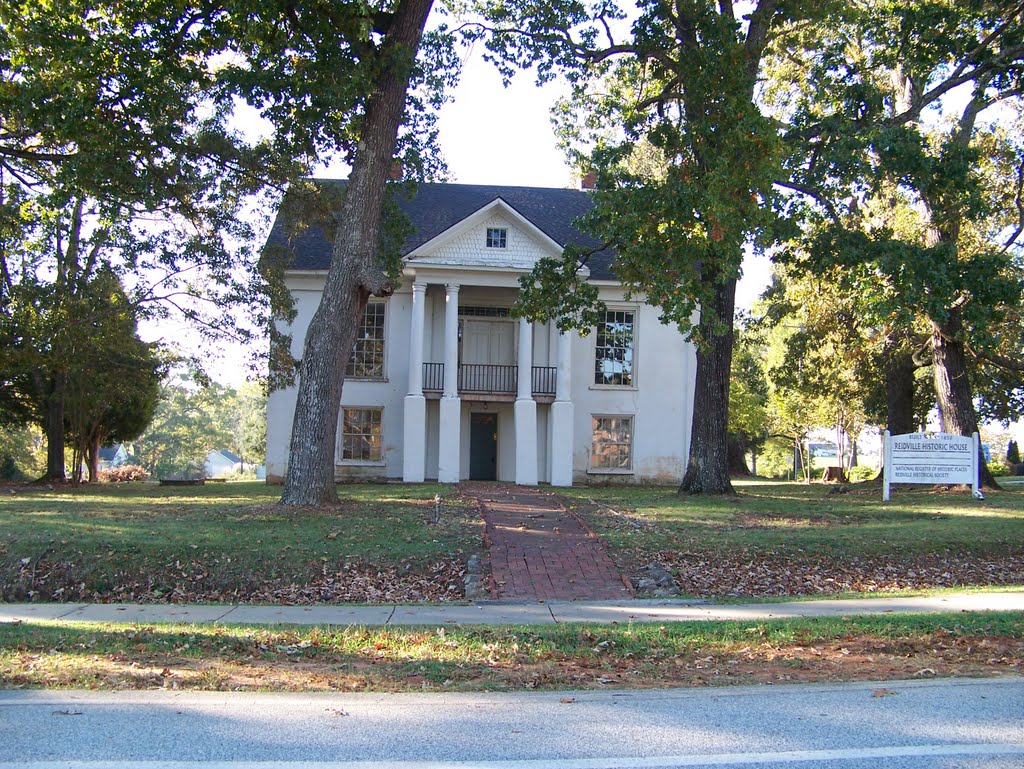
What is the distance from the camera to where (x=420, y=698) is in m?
6.09

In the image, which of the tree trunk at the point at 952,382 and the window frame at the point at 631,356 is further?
the window frame at the point at 631,356

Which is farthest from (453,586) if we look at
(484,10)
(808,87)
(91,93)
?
(808,87)

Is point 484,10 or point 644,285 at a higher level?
point 484,10

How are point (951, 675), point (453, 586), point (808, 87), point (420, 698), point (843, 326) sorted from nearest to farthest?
point (420, 698) → point (951, 675) → point (453, 586) → point (808, 87) → point (843, 326)

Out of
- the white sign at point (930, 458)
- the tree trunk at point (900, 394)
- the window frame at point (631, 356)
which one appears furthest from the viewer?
the window frame at point (631, 356)

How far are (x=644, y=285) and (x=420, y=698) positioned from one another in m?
12.1

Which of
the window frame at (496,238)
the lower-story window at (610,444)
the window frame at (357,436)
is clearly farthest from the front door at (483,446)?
the window frame at (496,238)

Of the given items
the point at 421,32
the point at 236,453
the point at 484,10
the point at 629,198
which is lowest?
the point at 236,453

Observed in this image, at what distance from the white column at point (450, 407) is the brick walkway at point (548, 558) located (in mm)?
9479

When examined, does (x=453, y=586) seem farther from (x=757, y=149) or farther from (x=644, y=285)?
(x=757, y=149)

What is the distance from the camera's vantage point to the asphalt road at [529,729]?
4887 mm

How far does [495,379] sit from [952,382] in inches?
513

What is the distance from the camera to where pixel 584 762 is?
4.86 meters

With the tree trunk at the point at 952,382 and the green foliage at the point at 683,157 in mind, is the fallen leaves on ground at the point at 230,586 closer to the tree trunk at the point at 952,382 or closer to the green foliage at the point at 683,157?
the green foliage at the point at 683,157
